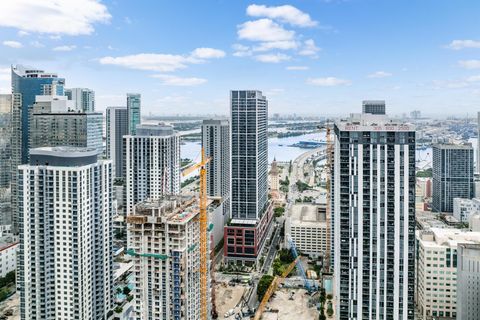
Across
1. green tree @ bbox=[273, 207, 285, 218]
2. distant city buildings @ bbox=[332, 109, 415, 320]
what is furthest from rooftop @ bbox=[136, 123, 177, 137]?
distant city buildings @ bbox=[332, 109, 415, 320]

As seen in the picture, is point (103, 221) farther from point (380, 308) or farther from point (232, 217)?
point (232, 217)

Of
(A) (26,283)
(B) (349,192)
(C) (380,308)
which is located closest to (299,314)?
(C) (380,308)

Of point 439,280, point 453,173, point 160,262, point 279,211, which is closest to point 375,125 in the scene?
point 160,262

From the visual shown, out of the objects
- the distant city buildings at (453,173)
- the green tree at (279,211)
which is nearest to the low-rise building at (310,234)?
the green tree at (279,211)

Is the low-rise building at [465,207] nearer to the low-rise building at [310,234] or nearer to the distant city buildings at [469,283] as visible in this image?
the low-rise building at [310,234]

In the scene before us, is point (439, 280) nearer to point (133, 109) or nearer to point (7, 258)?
point (7, 258)

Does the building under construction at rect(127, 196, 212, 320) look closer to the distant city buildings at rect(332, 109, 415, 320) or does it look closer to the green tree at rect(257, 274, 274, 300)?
the distant city buildings at rect(332, 109, 415, 320)

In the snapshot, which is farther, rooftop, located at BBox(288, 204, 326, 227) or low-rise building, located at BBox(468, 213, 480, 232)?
rooftop, located at BBox(288, 204, 326, 227)
